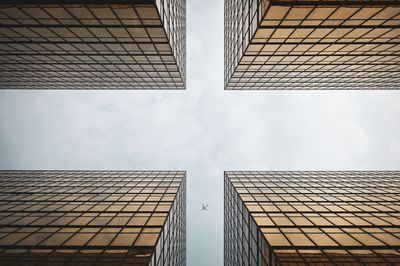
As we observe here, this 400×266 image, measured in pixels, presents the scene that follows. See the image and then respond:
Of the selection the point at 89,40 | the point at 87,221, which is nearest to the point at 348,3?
the point at 89,40

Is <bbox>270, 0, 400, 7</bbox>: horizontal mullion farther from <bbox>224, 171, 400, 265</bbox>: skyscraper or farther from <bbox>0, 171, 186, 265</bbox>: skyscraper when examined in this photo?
<bbox>0, 171, 186, 265</bbox>: skyscraper

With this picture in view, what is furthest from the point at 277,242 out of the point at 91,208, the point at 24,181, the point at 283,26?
the point at 24,181

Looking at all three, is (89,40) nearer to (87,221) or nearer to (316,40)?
(87,221)

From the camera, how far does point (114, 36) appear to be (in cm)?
2038

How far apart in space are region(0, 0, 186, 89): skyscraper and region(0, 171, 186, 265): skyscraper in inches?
484

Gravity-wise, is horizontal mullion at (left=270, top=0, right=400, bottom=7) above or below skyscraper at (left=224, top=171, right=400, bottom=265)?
above

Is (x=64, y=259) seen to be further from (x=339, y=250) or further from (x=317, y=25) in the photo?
(x=317, y=25)

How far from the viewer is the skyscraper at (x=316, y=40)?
16.0 metres

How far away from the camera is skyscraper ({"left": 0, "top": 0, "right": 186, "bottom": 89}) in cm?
1664

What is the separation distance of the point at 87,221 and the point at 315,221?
15.3 meters

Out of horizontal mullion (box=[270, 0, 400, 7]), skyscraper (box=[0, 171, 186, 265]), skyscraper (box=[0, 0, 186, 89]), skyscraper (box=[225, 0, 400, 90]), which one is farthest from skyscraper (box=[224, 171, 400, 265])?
skyscraper (box=[0, 0, 186, 89])

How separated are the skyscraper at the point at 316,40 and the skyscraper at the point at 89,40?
620cm

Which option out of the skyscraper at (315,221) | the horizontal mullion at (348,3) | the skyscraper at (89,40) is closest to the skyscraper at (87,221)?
the skyscraper at (315,221)

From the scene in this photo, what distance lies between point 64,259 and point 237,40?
21.3m
